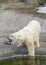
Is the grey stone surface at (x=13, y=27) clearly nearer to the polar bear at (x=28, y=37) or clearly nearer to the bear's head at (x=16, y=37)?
the polar bear at (x=28, y=37)

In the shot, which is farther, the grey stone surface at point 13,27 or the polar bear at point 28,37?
the grey stone surface at point 13,27

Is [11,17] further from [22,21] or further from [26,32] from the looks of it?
[26,32]

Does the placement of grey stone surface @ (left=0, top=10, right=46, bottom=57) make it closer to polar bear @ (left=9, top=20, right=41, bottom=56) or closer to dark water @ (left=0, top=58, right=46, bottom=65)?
polar bear @ (left=9, top=20, right=41, bottom=56)

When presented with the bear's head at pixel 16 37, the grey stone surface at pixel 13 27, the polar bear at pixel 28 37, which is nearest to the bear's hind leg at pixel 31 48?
the polar bear at pixel 28 37

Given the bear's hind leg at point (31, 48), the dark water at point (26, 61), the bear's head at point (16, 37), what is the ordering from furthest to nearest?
1. the bear's hind leg at point (31, 48)
2. the bear's head at point (16, 37)
3. the dark water at point (26, 61)

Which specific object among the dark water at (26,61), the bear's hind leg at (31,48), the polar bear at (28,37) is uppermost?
the polar bear at (28,37)

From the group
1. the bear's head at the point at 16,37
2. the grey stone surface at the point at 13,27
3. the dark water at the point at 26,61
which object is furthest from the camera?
the grey stone surface at the point at 13,27

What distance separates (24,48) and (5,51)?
63 cm

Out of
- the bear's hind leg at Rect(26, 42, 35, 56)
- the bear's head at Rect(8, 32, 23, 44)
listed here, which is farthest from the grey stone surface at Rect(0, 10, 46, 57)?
the bear's head at Rect(8, 32, 23, 44)

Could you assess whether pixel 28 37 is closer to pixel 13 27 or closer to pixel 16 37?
pixel 16 37

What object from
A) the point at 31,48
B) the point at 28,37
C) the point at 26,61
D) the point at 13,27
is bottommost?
the point at 26,61

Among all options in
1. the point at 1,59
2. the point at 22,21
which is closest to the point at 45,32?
the point at 22,21

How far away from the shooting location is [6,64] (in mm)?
8414

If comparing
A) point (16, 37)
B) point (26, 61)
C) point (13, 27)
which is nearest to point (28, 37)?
point (16, 37)
